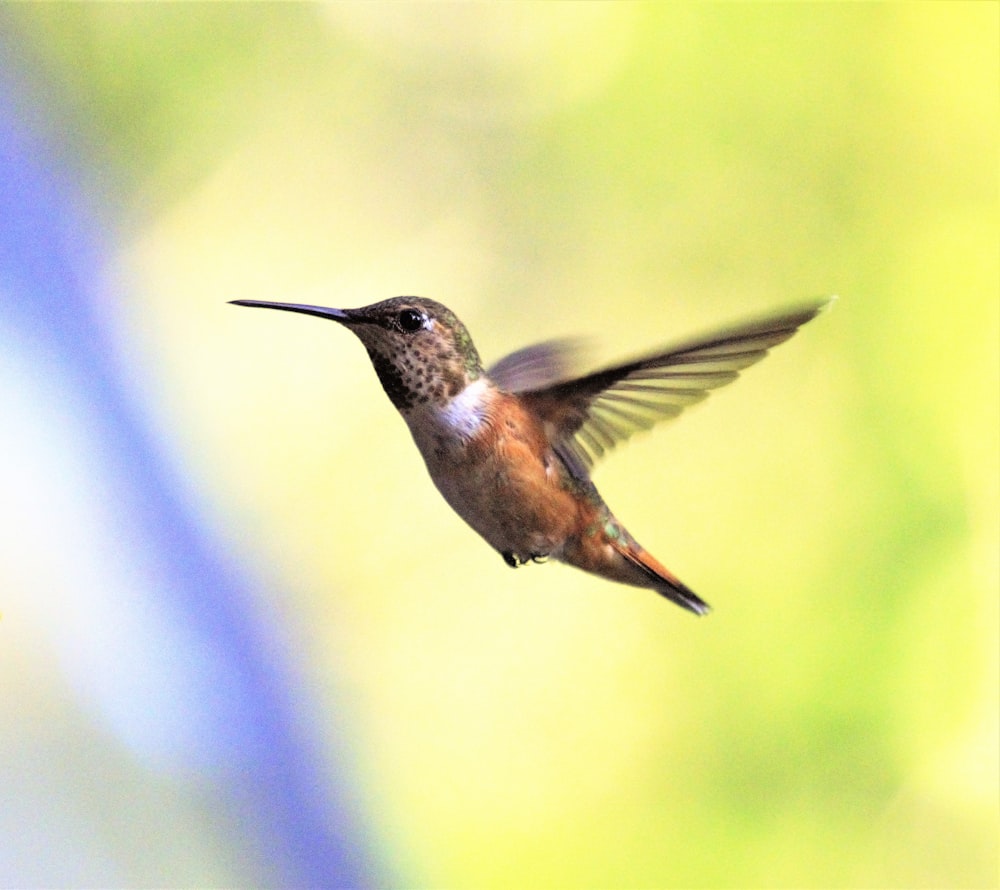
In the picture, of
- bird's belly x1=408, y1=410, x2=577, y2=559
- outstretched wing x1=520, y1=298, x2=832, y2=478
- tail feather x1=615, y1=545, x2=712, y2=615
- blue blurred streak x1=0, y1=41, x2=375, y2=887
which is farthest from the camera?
blue blurred streak x1=0, y1=41, x2=375, y2=887

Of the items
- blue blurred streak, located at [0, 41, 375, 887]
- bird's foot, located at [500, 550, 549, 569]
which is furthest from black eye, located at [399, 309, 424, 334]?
blue blurred streak, located at [0, 41, 375, 887]

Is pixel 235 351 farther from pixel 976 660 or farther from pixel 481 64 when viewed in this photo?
pixel 976 660

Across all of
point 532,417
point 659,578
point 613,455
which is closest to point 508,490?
point 532,417

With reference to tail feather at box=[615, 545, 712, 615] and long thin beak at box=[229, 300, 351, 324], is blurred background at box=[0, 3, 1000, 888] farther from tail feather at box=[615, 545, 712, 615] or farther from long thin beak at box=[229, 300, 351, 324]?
long thin beak at box=[229, 300, 351, 324]

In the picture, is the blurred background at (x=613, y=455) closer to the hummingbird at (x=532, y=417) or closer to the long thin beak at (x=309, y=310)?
the hummingbird at (x=532, y=417)

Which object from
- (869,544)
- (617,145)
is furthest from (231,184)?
(869,544)

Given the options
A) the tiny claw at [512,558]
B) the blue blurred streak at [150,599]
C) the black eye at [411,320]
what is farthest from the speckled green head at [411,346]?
the blue blurred streak at [150,599]

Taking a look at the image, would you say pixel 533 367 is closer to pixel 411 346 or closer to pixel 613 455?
pixel 411 346
